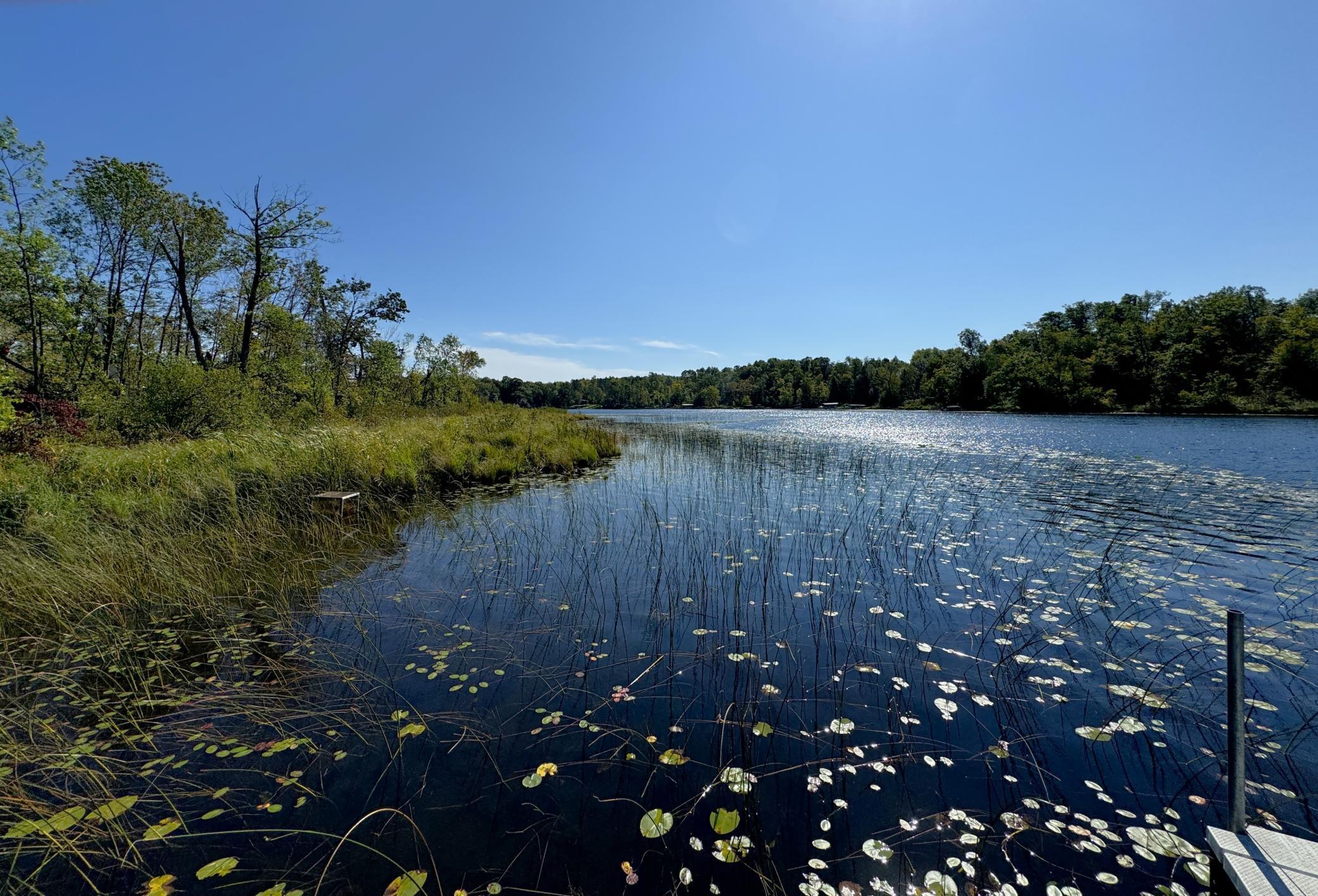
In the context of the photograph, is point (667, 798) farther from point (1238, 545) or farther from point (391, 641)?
point (1238, 545)

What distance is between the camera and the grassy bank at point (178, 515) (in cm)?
480

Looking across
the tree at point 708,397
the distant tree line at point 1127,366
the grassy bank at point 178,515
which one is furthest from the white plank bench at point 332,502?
the tree at point 708,397

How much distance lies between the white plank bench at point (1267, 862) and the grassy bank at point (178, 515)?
7.28 metres

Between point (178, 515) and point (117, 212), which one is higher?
point (117, 212)

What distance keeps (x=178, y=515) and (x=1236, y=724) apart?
36.6 feet

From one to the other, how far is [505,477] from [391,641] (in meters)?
9.95

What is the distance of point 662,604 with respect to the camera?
222 inches

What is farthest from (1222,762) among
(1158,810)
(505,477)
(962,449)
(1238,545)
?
(962,449)

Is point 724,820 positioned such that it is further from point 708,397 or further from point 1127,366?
point 708,397

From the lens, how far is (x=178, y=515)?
23.0ft

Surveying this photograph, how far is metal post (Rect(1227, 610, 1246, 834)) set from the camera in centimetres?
205

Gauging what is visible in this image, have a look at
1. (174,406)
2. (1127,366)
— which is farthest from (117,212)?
(1127,366)

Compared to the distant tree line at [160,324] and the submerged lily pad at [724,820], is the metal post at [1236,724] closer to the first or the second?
the submerged lily pad at [724,820]

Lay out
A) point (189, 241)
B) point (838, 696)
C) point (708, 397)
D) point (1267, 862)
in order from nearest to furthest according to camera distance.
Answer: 1. point (1267, 862)
2. point (838, 696)
3. point (189, 241)
4. point (708, 397)
